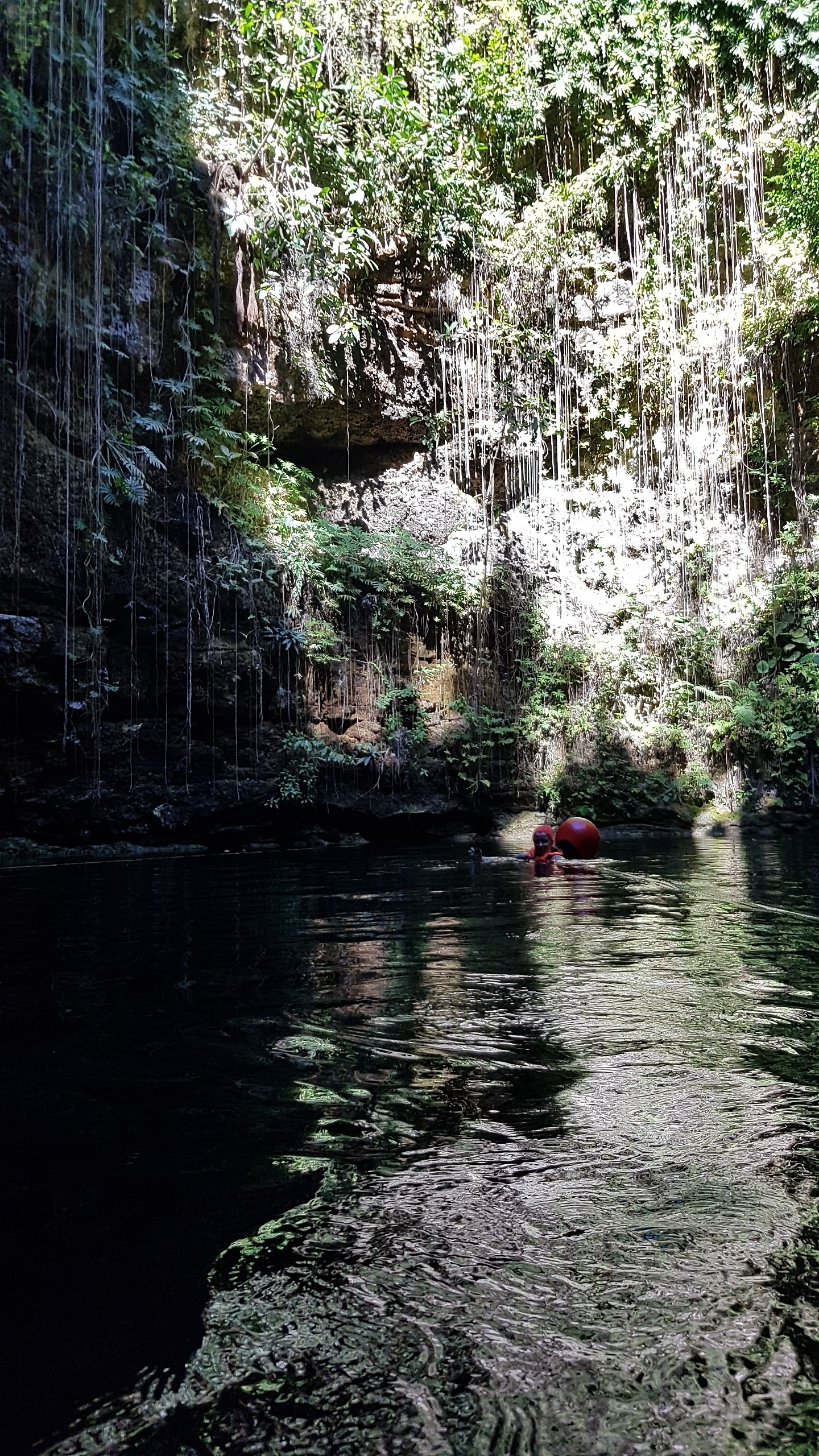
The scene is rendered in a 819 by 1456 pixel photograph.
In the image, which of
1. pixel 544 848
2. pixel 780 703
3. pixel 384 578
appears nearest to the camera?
pixel 544 848

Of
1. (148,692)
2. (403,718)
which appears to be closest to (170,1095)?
(148,692)

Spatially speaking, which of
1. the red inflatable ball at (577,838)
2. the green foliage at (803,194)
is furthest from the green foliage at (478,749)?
the green foliage at (803,194)

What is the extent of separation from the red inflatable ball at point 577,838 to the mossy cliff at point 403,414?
368 cm

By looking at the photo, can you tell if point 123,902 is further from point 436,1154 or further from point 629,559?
point 629,559

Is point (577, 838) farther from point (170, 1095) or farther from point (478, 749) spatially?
point (170, 1095)

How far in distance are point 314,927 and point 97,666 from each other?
599 cm

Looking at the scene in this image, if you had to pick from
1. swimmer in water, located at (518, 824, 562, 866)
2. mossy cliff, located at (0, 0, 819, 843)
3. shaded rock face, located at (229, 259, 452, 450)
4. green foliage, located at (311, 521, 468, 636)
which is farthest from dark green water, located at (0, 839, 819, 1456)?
shaded rock face, located at (229, 259, 452, 450)

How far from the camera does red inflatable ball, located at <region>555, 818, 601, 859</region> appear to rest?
8430 millimetres

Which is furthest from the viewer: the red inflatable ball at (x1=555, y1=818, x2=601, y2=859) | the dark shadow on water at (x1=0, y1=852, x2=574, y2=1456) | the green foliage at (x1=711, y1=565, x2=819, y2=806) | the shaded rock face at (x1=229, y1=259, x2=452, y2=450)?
the green foliage at (x1=711, y1=565, x2=819, y2=806)

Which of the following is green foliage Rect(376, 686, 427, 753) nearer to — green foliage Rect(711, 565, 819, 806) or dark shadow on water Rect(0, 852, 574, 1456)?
green foliage Rect(711, 565, 819, 806)

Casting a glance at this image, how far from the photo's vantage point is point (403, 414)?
46.6 ft

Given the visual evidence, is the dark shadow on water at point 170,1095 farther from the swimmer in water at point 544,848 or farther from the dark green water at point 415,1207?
the swimmer in water at point 544,848

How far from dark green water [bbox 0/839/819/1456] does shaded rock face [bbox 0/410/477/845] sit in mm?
6630

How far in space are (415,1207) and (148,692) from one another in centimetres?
949
